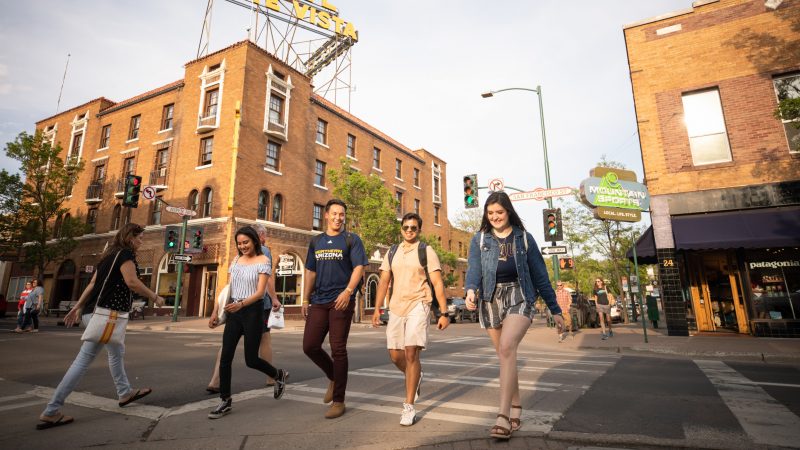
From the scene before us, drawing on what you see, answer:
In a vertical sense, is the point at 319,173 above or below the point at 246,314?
above

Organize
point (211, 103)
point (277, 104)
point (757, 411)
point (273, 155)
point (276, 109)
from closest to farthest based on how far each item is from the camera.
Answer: point (757, 411) < point (211, 103) < point (273, 155) < point (276, 109) < point (277, 104)

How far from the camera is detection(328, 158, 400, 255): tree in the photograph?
23922 mm

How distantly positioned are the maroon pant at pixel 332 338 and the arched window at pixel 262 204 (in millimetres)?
21117

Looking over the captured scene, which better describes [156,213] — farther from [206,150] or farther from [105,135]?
[105,135]

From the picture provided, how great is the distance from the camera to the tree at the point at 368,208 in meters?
23.9

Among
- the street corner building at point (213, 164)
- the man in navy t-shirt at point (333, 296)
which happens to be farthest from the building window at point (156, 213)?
the man in navy t-shirt at point (333, 296)

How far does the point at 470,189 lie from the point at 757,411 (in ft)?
38.5

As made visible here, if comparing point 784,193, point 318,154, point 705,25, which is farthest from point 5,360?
point 318,154

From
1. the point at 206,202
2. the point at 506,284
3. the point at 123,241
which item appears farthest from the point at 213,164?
the point at 506,284

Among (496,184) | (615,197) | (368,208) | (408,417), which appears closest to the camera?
(408,417)

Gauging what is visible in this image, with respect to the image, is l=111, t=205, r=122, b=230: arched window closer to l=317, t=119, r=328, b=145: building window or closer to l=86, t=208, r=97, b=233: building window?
l=86, t=208, r=97, b=233: building window

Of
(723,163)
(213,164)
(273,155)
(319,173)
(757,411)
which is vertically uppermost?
(273,155)

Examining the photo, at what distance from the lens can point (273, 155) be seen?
2555 centimetres

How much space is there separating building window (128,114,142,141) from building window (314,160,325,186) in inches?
510
